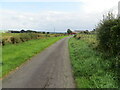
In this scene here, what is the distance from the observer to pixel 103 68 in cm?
992

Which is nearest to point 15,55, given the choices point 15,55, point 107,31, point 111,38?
point 15,55

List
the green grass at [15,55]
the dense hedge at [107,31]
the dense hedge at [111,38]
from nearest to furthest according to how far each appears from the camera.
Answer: the dense hedge at [111,38]
the green grass at [15,55]
the dense hedge at [107,31]

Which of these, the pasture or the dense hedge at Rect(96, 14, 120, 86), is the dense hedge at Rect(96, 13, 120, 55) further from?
the pasture

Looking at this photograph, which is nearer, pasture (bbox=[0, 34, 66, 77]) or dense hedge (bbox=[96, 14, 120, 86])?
dense hedge (bbox=[96, 14, 120, 86])

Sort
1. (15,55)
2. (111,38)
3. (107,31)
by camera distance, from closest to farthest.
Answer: (111,38) < (107,31) < (15,55)

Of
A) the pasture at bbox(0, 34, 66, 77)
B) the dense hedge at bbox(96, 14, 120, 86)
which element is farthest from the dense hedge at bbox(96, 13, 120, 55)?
the pasture at bbox(0, 34, 66, 77)

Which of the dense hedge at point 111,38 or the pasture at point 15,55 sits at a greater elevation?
the dense hedge at point 111,38

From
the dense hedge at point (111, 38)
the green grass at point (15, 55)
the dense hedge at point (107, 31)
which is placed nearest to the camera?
the dense hedge at point (111, 38)

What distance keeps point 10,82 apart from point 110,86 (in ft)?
15.0

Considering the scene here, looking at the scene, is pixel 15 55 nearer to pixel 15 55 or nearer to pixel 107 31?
pixel 15 55

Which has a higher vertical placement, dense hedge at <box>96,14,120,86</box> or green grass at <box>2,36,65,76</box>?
dense hedge at <box>96,14,120,86</box>

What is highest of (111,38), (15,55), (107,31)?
(107,31)

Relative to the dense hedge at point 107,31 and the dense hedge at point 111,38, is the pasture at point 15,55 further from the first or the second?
the dense hedge at point 107,31

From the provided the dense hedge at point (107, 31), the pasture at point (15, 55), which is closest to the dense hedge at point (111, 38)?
the dense hedge at point (107, 31)
